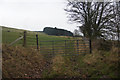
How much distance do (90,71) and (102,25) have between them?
25.5ft

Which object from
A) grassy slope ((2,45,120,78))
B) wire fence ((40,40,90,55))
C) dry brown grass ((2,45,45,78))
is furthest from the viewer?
wire fence ((40,40,90,55))

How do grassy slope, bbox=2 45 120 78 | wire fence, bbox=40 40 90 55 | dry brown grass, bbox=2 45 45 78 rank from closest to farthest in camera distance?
grassy slope, bbox=2 45 120 78 → dry brown grass, bbox=2 45 45 78 → wire fence, bbox=40 40 90 55

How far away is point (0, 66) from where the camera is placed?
6.23 meters

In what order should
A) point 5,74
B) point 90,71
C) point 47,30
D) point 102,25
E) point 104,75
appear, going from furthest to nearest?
point 47,30 < point 102,25 < point 90,71 < point 5,74 < point 104,75

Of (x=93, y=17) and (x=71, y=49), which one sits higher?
(x=93, y=17)

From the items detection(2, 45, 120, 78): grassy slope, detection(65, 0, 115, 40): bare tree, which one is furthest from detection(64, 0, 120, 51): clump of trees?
detection(2, 45, 120, 78): grassy slope

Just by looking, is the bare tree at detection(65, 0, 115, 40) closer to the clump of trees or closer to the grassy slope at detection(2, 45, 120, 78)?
the clump of trees

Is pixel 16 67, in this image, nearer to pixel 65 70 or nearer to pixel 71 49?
pixel 65 70

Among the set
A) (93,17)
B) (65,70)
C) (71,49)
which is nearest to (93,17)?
(93,17)

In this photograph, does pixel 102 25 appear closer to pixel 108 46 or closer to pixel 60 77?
pixel 108 46

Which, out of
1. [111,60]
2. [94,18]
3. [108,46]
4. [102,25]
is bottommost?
[111,60]

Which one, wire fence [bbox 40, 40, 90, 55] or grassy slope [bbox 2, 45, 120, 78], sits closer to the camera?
grassy slope [bbox 2, 45, 120, 78]

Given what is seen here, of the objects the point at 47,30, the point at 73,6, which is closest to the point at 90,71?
the point at 73,6

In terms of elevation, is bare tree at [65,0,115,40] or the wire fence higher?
bare tree at [65,0,115,40]
